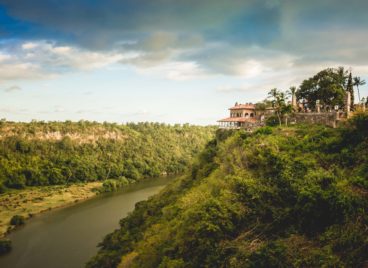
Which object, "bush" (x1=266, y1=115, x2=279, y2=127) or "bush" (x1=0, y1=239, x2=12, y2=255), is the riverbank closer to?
"bush" (x1=0, y1=239, x2=12, y2=255)

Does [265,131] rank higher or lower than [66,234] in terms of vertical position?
higher

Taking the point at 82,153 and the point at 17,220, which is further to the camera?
the point at 82,153

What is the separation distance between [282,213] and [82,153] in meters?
117

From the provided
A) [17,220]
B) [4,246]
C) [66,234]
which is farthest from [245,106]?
[17,220]

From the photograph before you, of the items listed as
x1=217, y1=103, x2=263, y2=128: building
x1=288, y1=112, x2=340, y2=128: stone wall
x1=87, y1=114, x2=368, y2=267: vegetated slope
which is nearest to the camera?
x1=87, y1=114, x2=368, y2=267: vegetated slope

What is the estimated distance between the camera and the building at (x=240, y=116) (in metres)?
47.7

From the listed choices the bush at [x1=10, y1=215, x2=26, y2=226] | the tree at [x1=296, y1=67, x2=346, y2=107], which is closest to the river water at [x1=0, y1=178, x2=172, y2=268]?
the bush at [x1=10, y1=215, x2=26, y2=226]

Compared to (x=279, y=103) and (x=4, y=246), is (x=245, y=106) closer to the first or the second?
(x=279, y=103)

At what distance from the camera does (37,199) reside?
239 feet

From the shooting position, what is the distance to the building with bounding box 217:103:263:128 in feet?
156

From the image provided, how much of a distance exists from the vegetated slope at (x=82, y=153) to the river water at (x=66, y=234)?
30.8 m

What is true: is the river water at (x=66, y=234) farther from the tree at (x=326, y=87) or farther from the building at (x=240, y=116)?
the tree at (x=326, y=87)

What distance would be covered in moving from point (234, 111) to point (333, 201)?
3800cm

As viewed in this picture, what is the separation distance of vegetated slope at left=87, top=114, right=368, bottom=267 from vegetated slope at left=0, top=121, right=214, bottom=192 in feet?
228
